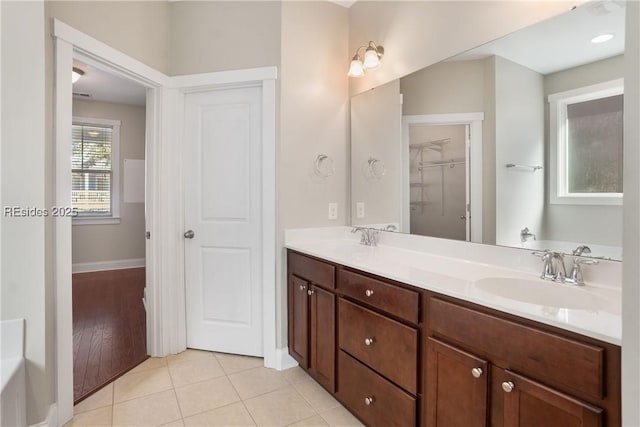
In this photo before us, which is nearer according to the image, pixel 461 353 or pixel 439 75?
pixel 461 353

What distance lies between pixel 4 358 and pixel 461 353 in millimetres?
2004

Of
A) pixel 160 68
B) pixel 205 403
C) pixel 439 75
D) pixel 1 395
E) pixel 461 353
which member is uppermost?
pixel 160 68

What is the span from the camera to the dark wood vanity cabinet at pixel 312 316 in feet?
6.23

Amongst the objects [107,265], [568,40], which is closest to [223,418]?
[568,40]

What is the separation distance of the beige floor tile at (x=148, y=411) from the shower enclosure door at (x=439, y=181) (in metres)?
1.76

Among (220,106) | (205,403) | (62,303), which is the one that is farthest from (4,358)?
(220,106)

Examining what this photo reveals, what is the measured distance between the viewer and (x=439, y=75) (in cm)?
195

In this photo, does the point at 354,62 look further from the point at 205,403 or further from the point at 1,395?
the point at 1,395

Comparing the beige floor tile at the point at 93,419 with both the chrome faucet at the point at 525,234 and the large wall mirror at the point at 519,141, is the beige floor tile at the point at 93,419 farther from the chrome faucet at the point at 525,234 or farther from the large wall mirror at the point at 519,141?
the chrome faucet at the point at 525,234

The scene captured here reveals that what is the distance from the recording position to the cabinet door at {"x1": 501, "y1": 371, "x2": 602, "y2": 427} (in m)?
0.86

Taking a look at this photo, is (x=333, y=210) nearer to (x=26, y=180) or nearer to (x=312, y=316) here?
(x=312, y=316)

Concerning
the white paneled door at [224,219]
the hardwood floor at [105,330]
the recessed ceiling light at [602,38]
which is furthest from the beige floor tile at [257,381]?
the recessed ceiling light at [602,38]

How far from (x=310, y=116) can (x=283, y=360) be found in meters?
1.78

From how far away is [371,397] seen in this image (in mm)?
1596
